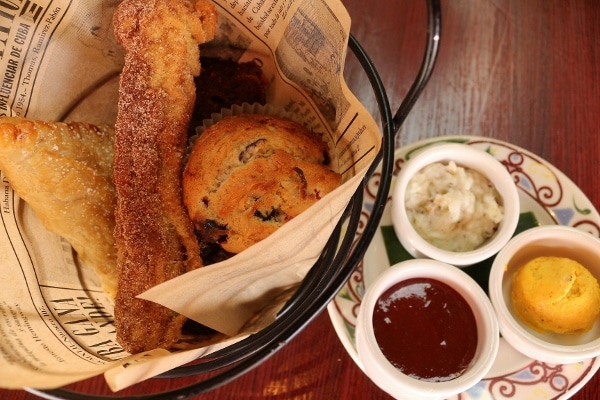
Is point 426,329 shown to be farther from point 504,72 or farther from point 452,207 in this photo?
point 504,72

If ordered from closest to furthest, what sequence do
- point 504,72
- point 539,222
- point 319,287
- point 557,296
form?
point 319,287 → point 557,296 → point 539,222 → point 504,72

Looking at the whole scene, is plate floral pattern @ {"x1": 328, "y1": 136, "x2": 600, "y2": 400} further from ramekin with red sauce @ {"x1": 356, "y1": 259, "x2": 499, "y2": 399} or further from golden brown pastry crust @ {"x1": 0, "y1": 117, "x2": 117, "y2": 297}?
golden brown pastry crust @ {"x1": 0, "y1": 117, "x2": 117, "y2": 297}

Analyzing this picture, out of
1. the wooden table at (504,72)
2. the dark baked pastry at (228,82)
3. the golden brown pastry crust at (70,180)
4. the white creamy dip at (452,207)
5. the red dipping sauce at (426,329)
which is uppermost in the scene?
the wooden table at (504,72)

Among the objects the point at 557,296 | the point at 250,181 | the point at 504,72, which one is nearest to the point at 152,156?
the point at 250,181

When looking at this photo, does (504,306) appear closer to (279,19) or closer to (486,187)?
(486,187)

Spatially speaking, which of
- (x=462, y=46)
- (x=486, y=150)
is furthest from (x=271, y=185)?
(x=462, y=46)

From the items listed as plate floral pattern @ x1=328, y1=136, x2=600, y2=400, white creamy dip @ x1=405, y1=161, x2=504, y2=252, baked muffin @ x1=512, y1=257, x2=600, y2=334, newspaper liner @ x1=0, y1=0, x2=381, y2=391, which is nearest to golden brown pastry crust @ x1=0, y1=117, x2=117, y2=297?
newspaper liner @ x1=0, y1=0, x2=381, y2=391

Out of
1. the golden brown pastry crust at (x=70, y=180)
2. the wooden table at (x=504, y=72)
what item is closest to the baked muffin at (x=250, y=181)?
the golden brown pastry crust at (x=70, y=180)

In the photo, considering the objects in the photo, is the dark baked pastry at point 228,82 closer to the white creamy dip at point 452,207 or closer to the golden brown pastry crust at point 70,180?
the golden brown pastry crust at point 70,180
